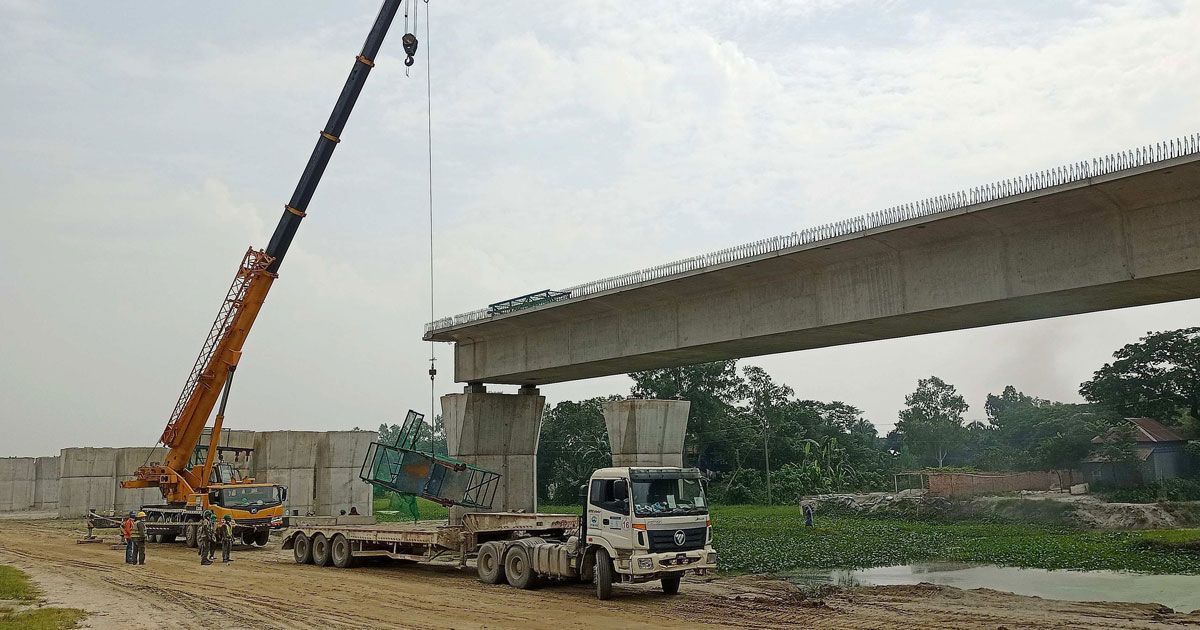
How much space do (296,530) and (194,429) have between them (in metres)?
7.60

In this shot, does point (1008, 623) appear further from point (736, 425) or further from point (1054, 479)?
point (736, 425)

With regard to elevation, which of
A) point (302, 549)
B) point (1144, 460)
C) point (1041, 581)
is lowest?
point (1041, 581)

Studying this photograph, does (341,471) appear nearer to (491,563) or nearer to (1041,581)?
(491,563)

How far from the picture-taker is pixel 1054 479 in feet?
167

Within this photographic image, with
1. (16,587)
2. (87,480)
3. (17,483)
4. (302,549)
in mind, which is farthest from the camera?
(17,483)

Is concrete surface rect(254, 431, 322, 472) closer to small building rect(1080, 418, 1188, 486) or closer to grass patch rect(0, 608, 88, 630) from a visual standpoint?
grass patch rect(0, 608, 88, 630)

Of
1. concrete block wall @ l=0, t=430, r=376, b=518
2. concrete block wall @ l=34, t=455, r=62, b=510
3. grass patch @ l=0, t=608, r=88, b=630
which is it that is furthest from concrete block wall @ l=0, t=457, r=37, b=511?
grass patch @ l=0, t=608, r=88, b=630

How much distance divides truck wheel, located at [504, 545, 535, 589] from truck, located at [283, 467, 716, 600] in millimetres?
20

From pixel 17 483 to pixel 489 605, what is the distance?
225 feet

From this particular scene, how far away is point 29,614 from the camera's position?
14.6m

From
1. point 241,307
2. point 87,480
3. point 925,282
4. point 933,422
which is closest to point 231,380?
point 241,307

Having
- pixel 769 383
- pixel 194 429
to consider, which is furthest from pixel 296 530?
pixel 769 383

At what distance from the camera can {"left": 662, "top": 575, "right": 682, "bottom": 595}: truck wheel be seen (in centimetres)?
1711

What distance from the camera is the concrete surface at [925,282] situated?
16.1 m
